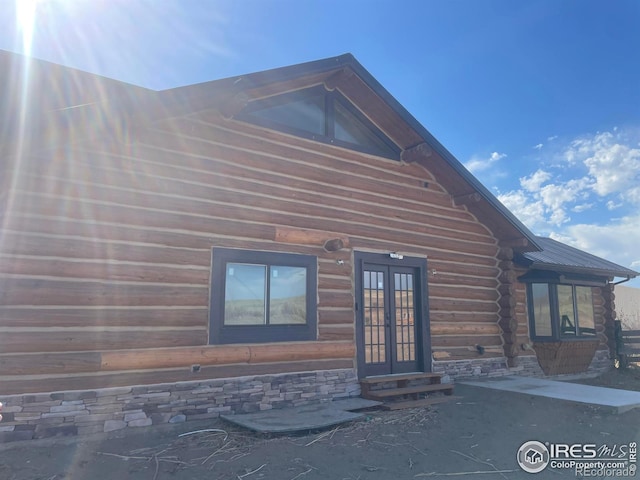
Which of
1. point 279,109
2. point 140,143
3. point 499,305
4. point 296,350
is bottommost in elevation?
point 296,350

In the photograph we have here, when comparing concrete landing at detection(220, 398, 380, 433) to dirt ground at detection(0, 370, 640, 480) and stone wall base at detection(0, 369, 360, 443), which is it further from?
stone wall base at detection(0, 369, 360, 443)

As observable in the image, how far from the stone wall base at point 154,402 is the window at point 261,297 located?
626mm

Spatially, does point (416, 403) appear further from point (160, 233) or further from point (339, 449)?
point (160, 233)

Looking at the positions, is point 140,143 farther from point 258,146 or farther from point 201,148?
point 258,146

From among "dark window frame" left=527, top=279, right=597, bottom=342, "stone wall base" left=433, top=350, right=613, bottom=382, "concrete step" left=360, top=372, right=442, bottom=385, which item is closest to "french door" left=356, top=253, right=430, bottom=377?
"concrete step" left=360, top=372, right=442, bottom=385

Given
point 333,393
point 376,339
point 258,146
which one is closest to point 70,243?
point 258,146

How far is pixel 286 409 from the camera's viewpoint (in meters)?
6.47

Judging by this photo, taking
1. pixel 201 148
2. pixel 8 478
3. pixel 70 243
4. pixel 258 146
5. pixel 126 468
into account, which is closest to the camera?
pixel 8 478

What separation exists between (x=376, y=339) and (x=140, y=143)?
16.1 feet

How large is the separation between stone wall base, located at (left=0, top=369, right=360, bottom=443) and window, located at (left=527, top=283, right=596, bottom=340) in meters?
5.85

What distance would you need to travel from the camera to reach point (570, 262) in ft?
38.0

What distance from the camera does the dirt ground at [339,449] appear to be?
14.0 feet

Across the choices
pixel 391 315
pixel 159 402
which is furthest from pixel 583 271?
pixel 159 402

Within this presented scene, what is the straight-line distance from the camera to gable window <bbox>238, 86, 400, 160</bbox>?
7.27 m
